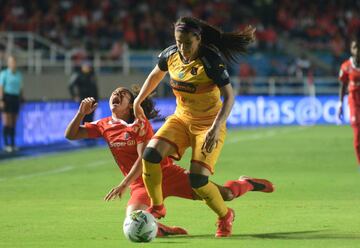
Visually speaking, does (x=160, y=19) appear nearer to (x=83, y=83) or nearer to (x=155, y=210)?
(x=83, y=83)

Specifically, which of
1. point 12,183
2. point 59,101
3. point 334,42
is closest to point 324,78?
point 334,42

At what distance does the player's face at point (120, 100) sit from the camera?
10141mm

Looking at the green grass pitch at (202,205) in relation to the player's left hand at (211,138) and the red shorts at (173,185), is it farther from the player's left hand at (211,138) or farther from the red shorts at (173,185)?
the player's left hand at (211,138)

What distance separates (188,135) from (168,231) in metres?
0.96

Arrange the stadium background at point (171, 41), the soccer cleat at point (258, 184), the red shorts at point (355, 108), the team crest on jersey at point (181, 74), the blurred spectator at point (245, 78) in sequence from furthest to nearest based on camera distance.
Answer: the blurred spectator at point (245, 78) → the stadium background at point (171, 41) → the red shorts at point (355, 108) → the soccer cleat at point (258, 184) → the team crest on jersey at point (181, 74)

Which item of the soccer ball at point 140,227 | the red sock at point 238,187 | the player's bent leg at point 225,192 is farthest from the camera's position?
the red sock at point 238,187

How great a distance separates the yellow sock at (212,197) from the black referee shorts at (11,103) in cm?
1349

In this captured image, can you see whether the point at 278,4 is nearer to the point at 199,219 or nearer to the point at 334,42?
the point at 334,42

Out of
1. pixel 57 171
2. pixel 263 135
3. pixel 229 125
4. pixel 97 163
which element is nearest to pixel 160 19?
pixel 229 125

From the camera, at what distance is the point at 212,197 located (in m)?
9.67

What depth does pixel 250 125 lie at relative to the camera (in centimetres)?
3553

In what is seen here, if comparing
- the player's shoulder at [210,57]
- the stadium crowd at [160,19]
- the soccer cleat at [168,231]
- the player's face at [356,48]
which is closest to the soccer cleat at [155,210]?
the soccer cleat at [168,231]

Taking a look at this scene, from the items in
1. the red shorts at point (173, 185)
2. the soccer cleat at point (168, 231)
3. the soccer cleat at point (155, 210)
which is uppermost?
the red shorts at point (173, 185)

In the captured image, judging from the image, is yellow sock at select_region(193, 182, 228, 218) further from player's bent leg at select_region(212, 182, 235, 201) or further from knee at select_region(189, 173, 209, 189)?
Result: player's bent leg at select_region(212, 182, 235, 201)
